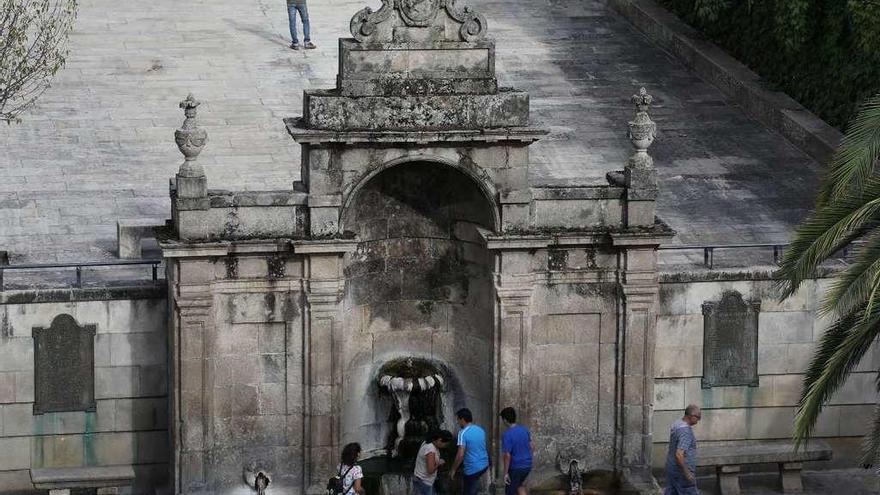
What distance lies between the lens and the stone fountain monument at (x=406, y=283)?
31.6 m

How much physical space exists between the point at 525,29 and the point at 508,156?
16.2 meters

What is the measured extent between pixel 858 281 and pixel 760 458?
6.47 meters

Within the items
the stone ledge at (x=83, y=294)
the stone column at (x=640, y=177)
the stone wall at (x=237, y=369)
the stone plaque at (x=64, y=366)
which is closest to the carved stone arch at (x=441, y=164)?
the stone wall at (x=237, y=369)

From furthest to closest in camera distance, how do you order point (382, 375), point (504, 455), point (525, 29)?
point (525, 29)
point (382, 375)
point (504, 455)

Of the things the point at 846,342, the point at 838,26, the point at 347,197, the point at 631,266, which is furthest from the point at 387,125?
the point at 838,26

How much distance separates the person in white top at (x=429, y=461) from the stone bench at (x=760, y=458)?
486 centimetres

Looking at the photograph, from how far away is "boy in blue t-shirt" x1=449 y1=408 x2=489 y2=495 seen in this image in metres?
31.3

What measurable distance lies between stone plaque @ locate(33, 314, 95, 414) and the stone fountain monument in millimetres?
1521

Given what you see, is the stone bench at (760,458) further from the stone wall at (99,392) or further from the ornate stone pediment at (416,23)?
the stone wall at (99,392)

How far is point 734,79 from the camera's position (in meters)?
44.3

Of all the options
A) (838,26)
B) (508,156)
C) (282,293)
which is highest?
(838,26)

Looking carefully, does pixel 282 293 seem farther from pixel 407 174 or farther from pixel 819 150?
pixel 819 150

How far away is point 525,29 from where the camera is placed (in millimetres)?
47906

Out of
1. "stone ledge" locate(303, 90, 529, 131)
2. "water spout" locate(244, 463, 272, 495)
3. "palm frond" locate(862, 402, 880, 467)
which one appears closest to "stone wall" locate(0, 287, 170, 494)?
"water spout" locate(244, 463, 272, 495)
